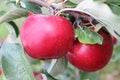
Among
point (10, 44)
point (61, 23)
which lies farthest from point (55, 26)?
point (10, 44)

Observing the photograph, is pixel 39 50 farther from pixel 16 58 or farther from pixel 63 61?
pixel 63 61

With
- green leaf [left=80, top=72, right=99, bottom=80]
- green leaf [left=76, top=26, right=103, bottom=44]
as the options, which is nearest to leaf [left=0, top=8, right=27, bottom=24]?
green leaf [left=76, top=26, right=103, bottom=44]

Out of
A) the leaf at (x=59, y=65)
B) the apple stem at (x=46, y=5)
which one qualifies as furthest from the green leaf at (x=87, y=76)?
the apple stem at (x=46, y=5)

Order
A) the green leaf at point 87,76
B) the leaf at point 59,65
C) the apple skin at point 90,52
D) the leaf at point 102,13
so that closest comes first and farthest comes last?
the leaf at point 102,13, the apple skin at point 90,52, the leaf at point 59,65, the green leaf at point 87,76

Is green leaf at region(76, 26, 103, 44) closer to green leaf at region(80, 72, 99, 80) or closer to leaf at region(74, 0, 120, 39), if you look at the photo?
leaf at region(74, 0, 120, 39)

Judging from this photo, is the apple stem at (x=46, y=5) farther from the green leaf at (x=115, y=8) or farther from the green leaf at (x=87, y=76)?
the green leaf at (x=87, y=76)
